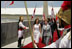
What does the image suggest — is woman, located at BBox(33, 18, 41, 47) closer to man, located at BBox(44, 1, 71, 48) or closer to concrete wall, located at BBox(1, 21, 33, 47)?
concrete wall, located at BBox(1, 21, 33, 47)

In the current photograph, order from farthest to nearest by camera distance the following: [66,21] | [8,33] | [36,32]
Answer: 1. [8,33]
2. [36,32]
3. [66,21]

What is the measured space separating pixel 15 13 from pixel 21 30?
34137 millimetres

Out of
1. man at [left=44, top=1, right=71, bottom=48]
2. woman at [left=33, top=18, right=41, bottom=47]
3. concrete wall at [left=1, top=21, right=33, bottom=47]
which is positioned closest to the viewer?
man at [left=44, top=1, right=71, bottom=48]

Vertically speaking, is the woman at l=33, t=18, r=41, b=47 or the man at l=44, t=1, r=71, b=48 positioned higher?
the man at l=44, t=1, r=71, b=48

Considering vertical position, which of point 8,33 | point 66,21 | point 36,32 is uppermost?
point 66,21

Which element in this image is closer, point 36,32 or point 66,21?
point 66,21

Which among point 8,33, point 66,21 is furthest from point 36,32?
point 66,21

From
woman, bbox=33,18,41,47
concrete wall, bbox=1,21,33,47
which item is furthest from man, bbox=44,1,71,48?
concrete wall, bbox=1,21,33,47

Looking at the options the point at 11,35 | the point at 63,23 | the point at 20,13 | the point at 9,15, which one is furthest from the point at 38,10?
the point at 63,23

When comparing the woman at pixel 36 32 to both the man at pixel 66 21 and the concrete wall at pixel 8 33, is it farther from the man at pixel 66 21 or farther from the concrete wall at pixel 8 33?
the man at pixel 66 21

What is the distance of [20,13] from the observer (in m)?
38.5

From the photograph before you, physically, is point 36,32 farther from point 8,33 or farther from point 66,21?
point 66,21

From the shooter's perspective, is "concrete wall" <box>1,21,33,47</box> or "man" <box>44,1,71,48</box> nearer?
"man" <box>44,1,71,48</box>

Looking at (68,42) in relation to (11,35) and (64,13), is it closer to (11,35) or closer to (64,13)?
(64,13)
